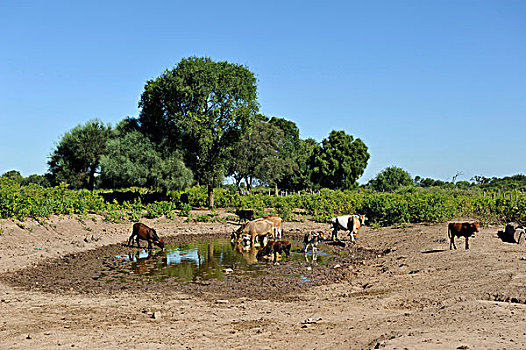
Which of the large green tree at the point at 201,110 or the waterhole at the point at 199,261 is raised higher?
the large green tree at the point at 201,110

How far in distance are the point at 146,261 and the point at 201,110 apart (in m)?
20.6

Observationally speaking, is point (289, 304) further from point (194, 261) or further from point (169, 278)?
point (194, 261)

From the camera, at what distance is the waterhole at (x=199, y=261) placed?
1534cm

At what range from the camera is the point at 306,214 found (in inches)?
1336

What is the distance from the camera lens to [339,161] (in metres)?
68.1

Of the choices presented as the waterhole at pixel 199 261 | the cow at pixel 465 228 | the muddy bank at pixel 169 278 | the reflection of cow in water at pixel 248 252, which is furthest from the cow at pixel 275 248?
the cow at pixel 465 228

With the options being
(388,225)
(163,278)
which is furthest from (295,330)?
(388,225)

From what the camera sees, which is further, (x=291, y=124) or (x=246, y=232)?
(x=291, y=124)

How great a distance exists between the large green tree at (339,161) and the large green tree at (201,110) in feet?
103

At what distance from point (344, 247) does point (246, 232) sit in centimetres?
521

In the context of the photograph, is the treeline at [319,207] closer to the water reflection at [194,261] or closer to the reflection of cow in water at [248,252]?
the water reflection at [194,261]

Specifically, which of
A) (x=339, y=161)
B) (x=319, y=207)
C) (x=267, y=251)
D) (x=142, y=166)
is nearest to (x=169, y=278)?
(x=267, y=251)

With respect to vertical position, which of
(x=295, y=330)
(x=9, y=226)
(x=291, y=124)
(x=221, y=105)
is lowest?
(x=295, y=330)

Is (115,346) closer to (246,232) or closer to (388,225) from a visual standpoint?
(246,232)
